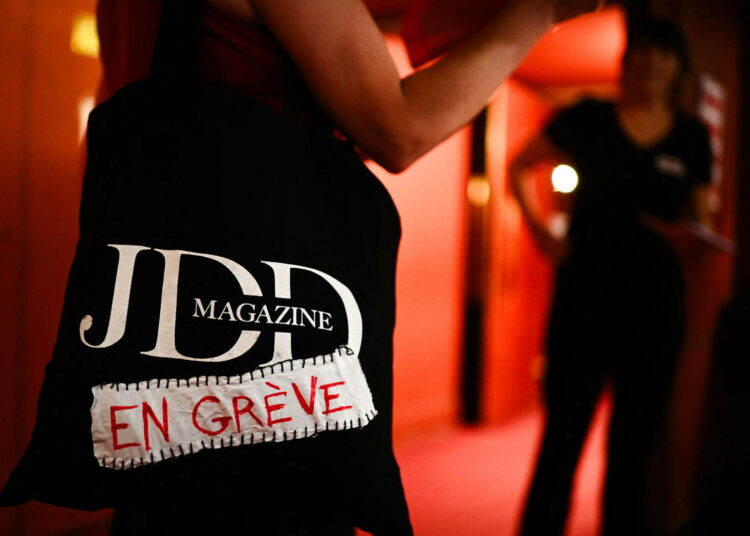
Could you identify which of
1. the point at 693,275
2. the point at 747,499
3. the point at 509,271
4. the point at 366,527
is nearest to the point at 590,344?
the point at 693,275

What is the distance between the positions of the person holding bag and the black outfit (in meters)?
0.85

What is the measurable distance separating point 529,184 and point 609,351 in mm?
475

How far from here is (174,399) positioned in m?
0.34

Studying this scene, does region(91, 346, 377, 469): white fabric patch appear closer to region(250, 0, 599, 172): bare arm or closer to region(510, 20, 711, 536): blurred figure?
region(250, 0, 599, 172): bare arm

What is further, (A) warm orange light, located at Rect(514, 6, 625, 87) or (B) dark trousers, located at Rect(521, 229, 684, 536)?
(A) warm orange light, located at Rect(514, 6, 625, 87)

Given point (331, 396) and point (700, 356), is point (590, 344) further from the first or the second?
point (331, 396)

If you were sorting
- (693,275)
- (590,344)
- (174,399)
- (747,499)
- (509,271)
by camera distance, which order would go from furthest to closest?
(509,271) < (747,499) < (693,275) < (590,344) < (174,399)

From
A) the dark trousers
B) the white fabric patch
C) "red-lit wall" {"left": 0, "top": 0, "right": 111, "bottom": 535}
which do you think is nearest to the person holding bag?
the white fabric patch

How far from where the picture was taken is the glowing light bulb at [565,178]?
1217 mm

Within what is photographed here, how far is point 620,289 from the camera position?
1141 millimetres

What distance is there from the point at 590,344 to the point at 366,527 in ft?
2.94

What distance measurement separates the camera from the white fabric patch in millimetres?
337

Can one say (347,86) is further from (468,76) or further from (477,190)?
(477,190)

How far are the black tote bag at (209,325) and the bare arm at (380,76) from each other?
0.04 m
